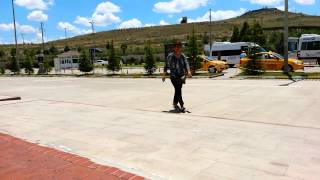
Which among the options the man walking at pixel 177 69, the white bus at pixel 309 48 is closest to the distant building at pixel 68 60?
the white bus at pixel 309 48

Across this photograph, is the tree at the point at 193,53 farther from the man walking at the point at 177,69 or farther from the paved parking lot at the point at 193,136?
the man walking at the point at 177,69

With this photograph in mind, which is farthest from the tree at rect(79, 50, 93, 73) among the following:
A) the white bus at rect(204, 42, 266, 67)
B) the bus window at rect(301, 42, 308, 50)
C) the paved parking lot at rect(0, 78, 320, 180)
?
the paved parking lot at rect(0, 78, 320, 180)

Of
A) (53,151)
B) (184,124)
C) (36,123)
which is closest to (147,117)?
(184,124)

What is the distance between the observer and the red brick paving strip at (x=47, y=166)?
199 inches

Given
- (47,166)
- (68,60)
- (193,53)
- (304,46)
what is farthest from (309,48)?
(68,60)

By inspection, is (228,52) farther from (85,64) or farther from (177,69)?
(177,69)

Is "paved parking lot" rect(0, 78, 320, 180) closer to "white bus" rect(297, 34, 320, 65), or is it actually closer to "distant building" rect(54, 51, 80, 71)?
"white bus" rect(297, 34, 320, 65)

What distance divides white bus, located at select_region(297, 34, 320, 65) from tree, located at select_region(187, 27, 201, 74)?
10843 mm

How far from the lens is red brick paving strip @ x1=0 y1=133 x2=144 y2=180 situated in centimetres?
505

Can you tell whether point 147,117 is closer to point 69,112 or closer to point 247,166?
point 69,112

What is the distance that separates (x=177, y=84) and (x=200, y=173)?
5256mm

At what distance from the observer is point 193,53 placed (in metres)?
29.2

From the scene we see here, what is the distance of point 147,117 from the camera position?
30.0ft

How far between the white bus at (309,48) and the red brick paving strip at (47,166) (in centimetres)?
3150
